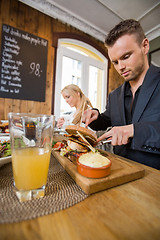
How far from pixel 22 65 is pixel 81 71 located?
64.4 inches

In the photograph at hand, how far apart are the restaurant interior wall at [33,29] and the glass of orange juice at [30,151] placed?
2469 mm

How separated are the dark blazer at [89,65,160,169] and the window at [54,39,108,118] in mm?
2101

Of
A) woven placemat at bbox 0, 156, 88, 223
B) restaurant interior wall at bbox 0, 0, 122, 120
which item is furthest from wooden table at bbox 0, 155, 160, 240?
restaurant interior wall at bbox 0, 0, 122, 120

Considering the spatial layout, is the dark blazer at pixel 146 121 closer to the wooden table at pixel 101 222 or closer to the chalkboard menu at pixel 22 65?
the wooden table at pixel 101 222

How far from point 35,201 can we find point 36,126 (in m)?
0.22

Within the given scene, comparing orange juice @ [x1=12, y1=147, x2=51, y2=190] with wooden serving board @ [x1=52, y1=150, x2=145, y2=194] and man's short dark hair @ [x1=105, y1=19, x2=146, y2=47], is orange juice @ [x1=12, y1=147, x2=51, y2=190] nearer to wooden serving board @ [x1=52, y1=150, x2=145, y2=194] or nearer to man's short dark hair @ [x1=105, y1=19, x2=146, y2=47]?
wooden serving board @ [x1=52, y1=150, x2=145, y2=194]

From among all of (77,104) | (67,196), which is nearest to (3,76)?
(77,104)

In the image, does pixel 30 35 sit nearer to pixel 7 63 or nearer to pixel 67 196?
pixel 7 63

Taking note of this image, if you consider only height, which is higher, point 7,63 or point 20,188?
point 7,63

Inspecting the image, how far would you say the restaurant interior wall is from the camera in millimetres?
2498

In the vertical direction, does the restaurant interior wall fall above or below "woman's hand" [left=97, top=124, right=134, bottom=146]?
above

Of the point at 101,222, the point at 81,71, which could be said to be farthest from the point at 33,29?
the point at 101,222

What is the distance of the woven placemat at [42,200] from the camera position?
31cm

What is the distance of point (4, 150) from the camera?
0.67 m
